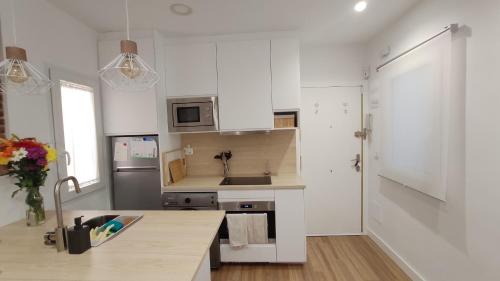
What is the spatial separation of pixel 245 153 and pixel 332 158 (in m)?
1.18

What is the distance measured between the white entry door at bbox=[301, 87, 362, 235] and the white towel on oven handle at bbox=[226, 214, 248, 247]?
1.16 m

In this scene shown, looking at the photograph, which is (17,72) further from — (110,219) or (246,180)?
(246,180)

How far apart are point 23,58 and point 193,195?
1.68 metres

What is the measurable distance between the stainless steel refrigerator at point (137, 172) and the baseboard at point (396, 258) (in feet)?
8.43

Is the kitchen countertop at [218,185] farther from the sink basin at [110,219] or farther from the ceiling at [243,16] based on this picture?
the ceiling at [243,16]

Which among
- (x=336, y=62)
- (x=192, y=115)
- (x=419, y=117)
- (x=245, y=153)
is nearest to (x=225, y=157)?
(x=245, y=153)

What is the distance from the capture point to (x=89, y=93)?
2.31 meters

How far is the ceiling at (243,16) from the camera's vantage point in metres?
1.96

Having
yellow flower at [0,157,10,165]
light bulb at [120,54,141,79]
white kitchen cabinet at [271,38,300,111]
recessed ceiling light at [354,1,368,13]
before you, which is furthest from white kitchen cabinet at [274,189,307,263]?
yellow flower at [0,157,10,165]

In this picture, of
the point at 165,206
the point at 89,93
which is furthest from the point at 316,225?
the point at 89,93

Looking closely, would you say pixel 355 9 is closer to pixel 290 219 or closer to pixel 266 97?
pixel 266 97

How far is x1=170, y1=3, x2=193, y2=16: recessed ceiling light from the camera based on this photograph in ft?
6.43

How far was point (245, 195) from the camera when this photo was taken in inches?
93.7

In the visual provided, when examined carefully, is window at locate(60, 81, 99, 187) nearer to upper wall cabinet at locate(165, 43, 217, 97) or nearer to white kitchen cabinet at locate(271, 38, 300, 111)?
upper wall cabinet at locate(165, 43, 217, 97)
